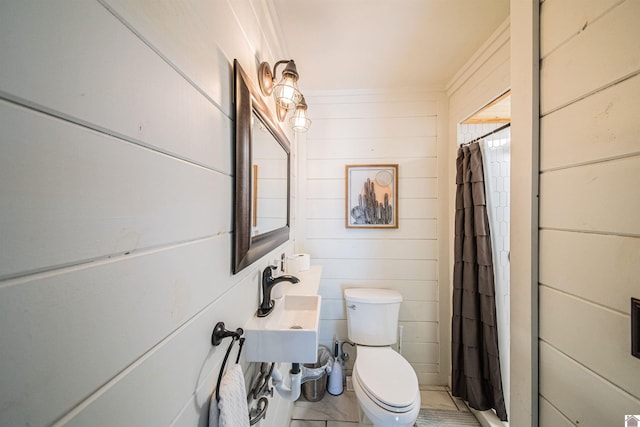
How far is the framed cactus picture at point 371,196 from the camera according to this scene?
1.87 meters

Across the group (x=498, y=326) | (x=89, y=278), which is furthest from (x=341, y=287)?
(x=89, y=278)

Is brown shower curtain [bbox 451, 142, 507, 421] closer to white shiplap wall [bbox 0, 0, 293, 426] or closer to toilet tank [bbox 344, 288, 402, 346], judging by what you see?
toilet tank [bbox 344, 288, 402, 346]

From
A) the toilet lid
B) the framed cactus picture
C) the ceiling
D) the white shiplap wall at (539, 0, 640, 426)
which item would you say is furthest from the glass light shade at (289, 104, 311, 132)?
the toilet lid

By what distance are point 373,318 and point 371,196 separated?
0.95m

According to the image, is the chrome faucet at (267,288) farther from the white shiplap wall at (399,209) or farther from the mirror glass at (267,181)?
the white shiplap wall at (399,209)

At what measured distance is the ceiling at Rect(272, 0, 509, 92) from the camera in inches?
45.1

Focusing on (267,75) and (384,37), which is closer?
(267,75)

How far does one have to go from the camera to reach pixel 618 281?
56 centimetres

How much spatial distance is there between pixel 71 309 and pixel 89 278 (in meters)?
0.04

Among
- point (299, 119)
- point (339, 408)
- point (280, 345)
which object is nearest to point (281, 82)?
point (299, 119)

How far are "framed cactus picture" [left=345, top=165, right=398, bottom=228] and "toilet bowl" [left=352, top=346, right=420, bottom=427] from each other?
0.95 metres

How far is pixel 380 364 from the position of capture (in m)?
1.43

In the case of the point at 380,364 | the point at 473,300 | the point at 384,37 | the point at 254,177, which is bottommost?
the point at 380,364

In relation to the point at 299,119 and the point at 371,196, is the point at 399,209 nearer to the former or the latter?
the point at 371,196
